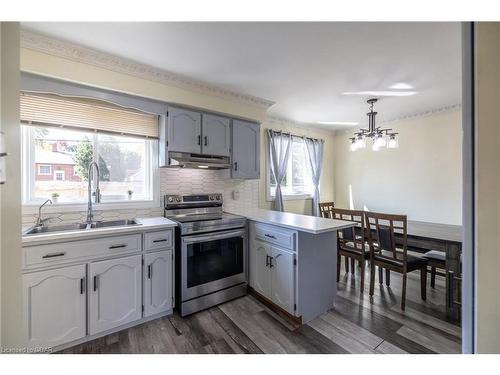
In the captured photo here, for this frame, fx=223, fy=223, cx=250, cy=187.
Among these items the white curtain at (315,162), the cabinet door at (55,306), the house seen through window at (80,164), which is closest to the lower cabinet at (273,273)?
the house seen through window at (80,164)

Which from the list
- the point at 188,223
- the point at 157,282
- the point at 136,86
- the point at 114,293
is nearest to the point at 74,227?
the point at 114,293

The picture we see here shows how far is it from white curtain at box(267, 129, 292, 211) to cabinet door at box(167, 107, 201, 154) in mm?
1527

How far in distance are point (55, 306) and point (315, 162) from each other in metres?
4.21

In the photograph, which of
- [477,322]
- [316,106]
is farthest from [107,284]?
[316,106]

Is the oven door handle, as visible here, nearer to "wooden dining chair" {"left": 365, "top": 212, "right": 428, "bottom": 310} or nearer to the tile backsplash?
the tile backsplash

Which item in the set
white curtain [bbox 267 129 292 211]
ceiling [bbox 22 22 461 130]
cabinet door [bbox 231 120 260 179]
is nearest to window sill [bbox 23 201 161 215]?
cabinet door [bbox 231 120 260 179]

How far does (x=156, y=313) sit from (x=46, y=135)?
6.45 ft

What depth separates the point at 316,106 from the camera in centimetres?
327

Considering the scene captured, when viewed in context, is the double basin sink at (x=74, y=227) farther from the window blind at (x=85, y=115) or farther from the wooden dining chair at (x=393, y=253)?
the wooden dining chair at (x=393, y=253)

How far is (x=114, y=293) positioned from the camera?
6.12ft

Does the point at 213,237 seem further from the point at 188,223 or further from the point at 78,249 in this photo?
the point at 78,249

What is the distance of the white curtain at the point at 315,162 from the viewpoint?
175 inches

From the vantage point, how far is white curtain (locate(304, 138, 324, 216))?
4434mm

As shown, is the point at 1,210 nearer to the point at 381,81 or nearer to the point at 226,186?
the point at 226,186
